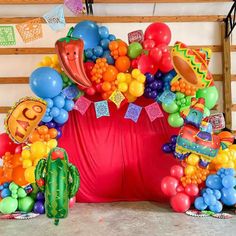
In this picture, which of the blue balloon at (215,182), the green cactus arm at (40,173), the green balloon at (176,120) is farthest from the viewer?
the green balloon at (176,120)

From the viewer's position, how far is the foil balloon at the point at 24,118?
3.71 meters

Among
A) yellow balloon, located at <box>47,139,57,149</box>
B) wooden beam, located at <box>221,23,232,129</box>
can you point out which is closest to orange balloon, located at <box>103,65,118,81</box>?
yellow balloon, located at <box>47,139,57,149</box>

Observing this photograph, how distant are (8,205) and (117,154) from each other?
1401 mm

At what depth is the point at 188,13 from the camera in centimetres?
525

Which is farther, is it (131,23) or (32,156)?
(131,23)

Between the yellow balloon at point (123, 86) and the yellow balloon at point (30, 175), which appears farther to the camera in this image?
the yellow balloon at point (123, 86)

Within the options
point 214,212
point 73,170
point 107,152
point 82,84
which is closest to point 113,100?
point 82,84

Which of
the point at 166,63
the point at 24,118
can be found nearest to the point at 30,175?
the point at 24,118

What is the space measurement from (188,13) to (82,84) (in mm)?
2257

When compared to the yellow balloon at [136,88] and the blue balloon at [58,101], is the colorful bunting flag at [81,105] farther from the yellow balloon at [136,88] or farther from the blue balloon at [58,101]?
the yellow balloon at [136,88]

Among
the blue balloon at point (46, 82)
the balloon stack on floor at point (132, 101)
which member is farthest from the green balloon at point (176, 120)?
the blue balloon at point (46, 82)

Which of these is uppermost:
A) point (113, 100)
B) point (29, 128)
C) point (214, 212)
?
point (113, 100)

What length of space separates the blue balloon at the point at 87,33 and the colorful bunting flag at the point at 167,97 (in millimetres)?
1005

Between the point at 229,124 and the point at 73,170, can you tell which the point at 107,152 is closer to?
the point at 73,170
